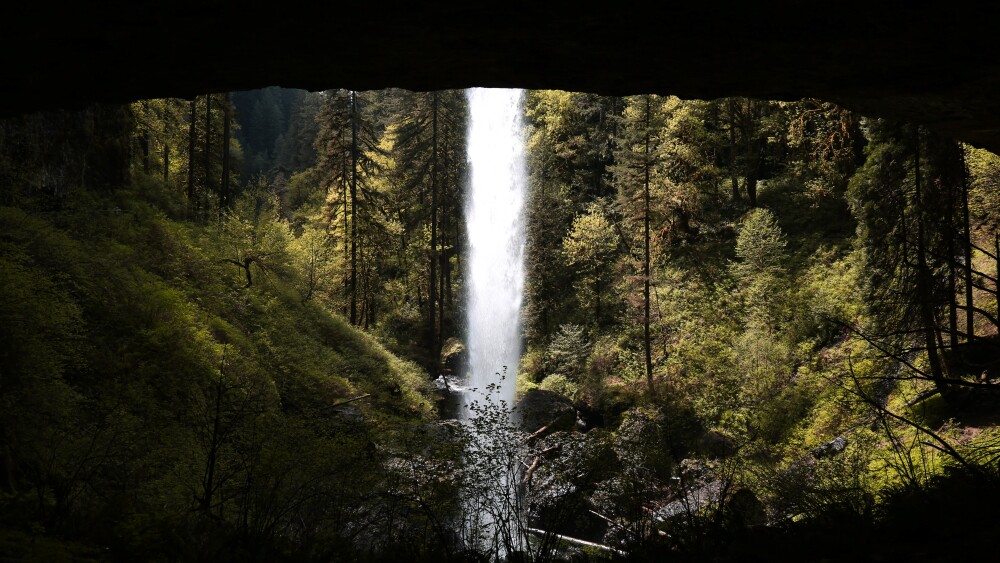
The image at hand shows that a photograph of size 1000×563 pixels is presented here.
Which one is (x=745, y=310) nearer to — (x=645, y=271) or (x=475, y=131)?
(x=645, y=271)

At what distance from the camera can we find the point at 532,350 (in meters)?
29.4

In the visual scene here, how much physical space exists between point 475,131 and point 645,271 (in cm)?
1892

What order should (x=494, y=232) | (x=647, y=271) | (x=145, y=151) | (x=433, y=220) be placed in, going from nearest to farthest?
1. (x=647, y=271)
2. (x=145, y=151)
3. (x=433, y=220)
4. (x=494, y=232)

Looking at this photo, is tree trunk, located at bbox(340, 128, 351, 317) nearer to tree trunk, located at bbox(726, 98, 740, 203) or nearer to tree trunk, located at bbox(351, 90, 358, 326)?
tree trunk, located at bbox(351, 90, 358, 326)

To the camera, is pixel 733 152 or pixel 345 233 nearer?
pixel 733 152

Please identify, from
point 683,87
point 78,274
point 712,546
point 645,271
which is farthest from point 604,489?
point 645,271

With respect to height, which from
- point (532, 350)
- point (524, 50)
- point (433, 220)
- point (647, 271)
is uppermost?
point (433, 220)

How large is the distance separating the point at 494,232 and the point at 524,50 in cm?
2844

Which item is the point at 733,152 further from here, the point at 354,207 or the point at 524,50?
the point at 524,50

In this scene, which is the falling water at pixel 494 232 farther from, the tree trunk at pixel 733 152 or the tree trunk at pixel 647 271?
the tree trunk at pixel 733 152

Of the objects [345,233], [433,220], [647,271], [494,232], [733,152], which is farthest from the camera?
Result: [494,232]

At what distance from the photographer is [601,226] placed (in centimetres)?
2680

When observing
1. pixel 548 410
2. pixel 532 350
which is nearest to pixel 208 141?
pixel 532 350

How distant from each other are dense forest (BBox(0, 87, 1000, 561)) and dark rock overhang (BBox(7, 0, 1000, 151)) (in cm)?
167
